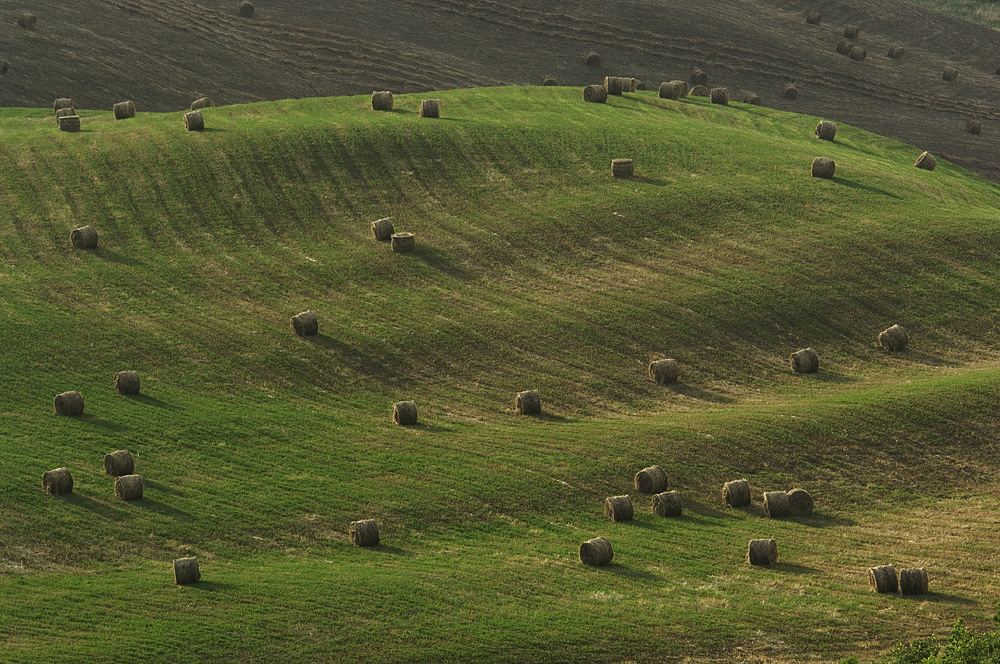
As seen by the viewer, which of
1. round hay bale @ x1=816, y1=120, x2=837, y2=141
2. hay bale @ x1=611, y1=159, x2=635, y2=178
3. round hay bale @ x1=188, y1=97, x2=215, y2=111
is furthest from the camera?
round hay bale @ x1=816, y1=120, x2=837, y2=141

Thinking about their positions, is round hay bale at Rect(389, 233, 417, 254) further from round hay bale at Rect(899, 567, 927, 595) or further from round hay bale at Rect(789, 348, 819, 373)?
round hay bale at Rect(899, 567, 927, 595)

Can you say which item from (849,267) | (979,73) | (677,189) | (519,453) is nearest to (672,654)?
(519,453)

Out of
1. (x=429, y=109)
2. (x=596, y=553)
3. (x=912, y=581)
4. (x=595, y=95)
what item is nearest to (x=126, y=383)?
(x=596, y=553)

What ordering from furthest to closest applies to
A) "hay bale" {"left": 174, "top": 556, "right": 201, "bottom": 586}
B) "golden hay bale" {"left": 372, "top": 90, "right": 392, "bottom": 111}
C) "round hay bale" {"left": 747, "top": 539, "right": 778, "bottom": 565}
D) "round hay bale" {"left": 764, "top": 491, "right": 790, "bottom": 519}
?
"golden hay bale" {"left": 372, "top": 90, "right": 392, "bottom": 111} < "round hay bale" {"left": 764, "top": 491, "right": 790, "bottom": 519} < "round hay bale" {"left": 747, "top": 539, "right": 778, "bottom": 565} < "hay bale" {"left": 174, "top": 556, "right": 201, "bottom": 586}

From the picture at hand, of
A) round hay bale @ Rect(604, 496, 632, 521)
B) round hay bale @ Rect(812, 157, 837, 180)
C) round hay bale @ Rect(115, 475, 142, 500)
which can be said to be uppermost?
round hay bale @ Rect(812, 157, 837, 180)

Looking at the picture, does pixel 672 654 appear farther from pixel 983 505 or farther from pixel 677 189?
pixel 677 189

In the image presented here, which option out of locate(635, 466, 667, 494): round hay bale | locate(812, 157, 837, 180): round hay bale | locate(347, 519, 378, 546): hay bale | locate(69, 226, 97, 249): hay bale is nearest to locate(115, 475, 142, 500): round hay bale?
locate(347, 519, 378, 546): hay bale

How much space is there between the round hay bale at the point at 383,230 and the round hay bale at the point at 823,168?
2375cm

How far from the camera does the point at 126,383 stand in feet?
151

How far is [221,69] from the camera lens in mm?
96188

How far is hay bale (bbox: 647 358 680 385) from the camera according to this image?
5050 cm

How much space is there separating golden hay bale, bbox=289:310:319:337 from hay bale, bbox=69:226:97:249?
39.9ft

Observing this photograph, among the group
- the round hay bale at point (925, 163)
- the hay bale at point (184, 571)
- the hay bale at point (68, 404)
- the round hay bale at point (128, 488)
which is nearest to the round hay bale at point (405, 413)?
the round hay bale at point (128, 488)

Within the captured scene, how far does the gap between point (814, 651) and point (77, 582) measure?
62.7 feet
